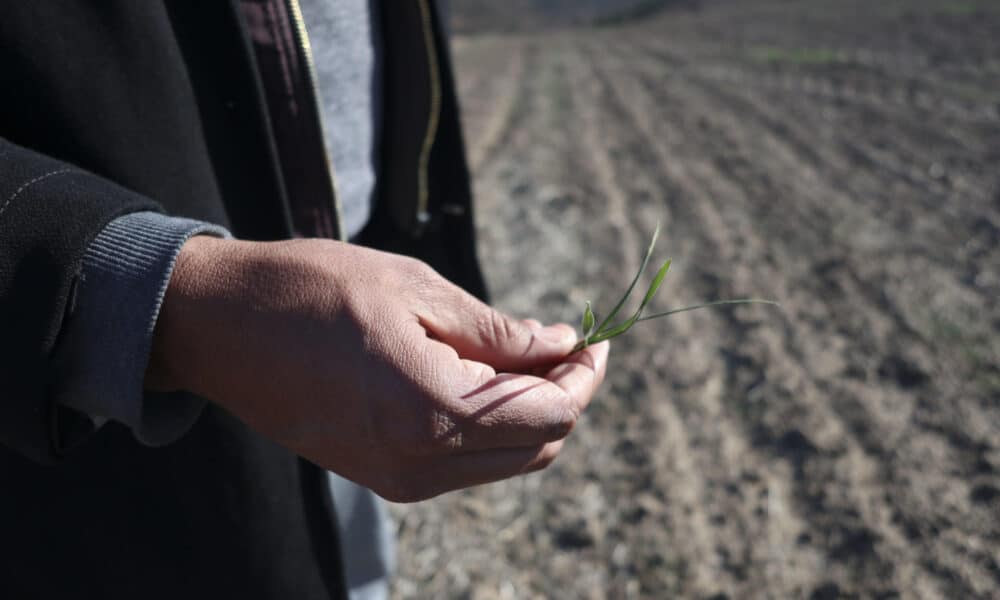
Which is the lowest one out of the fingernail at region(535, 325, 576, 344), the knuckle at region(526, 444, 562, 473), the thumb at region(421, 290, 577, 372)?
the knuckle at region(526, 444, 562, 473)

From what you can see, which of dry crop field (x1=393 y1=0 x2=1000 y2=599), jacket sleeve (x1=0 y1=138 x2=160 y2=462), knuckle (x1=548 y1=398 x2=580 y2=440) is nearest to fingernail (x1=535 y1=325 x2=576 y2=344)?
knuckle (x1=548 y1=398 x2=580 y2=440)

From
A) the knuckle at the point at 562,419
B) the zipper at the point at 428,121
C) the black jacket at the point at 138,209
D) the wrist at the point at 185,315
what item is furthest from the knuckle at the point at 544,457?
the zipper at the point at 428,121

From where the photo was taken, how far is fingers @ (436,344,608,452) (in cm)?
79

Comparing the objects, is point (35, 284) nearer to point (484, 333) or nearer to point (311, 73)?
point (484, 333)

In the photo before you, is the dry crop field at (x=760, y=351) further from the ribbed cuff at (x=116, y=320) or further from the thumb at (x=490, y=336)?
the ribbed cuff at (x=116, y=320)

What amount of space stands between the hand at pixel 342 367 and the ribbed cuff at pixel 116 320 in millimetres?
24

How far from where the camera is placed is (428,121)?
158 centimetres

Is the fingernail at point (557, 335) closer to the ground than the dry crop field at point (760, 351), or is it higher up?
higher up

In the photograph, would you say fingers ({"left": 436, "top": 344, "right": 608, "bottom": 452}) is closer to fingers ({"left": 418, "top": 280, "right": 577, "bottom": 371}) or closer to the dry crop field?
fingers ({"left": 418, "top": 280, "right": 577, "bottom": 371})

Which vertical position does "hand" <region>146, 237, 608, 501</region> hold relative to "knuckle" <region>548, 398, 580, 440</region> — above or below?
above

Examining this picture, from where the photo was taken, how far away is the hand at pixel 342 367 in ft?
2.53

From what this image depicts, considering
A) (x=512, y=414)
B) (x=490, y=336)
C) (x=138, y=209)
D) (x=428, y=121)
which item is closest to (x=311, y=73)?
(x=428, y=121)

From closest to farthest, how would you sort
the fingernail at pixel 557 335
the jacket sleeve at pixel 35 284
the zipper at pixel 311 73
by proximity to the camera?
the jacket sleeve at pixel 35 284
the fingernail at pixel 557 335
the zipper at pixel 311 73

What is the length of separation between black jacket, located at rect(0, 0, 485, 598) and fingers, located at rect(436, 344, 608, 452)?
394 mm
